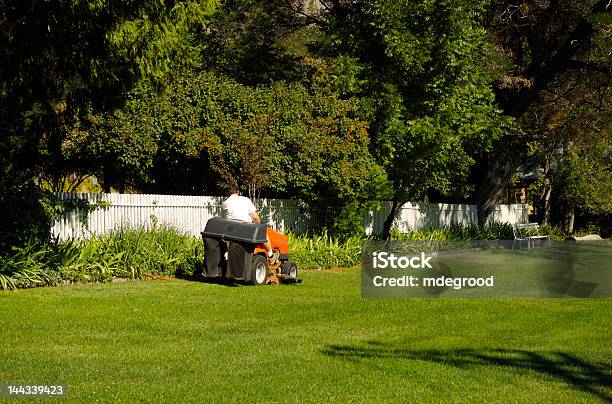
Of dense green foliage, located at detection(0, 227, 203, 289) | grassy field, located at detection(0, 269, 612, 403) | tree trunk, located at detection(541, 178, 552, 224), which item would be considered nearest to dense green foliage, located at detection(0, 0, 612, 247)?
dense green foliage, located at detection(0, 227, 203, 289)

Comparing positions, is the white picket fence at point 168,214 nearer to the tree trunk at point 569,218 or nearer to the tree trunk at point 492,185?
the tree trunk at point 492,185

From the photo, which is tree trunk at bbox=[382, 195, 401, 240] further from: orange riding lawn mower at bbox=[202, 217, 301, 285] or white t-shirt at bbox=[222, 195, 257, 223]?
white t-shirt at bbox=[222, 195, 257, 223]

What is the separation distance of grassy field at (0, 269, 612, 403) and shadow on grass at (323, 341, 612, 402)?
20 millimetres

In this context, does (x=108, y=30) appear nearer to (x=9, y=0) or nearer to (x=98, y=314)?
(x=9, y=0)

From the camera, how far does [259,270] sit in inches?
659

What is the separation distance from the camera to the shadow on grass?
8.29 meters

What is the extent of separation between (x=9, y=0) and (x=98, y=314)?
18.2 ft

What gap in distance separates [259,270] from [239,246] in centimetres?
83

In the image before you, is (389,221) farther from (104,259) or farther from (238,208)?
(104,259)

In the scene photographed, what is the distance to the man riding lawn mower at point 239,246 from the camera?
16.1 metres

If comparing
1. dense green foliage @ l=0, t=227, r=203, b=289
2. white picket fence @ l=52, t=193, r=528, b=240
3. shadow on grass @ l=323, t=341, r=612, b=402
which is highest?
white picket fence @ l=52, t=193, r=528, b=240

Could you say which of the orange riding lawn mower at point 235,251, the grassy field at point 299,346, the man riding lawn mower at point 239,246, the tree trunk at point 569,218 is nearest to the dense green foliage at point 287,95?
the man riding lawn mower at point 239,246

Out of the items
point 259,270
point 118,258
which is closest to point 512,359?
point 259,270

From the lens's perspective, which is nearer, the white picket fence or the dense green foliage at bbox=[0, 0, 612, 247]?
the dense green foliage at bbox=[0, 0, 612, 247]
